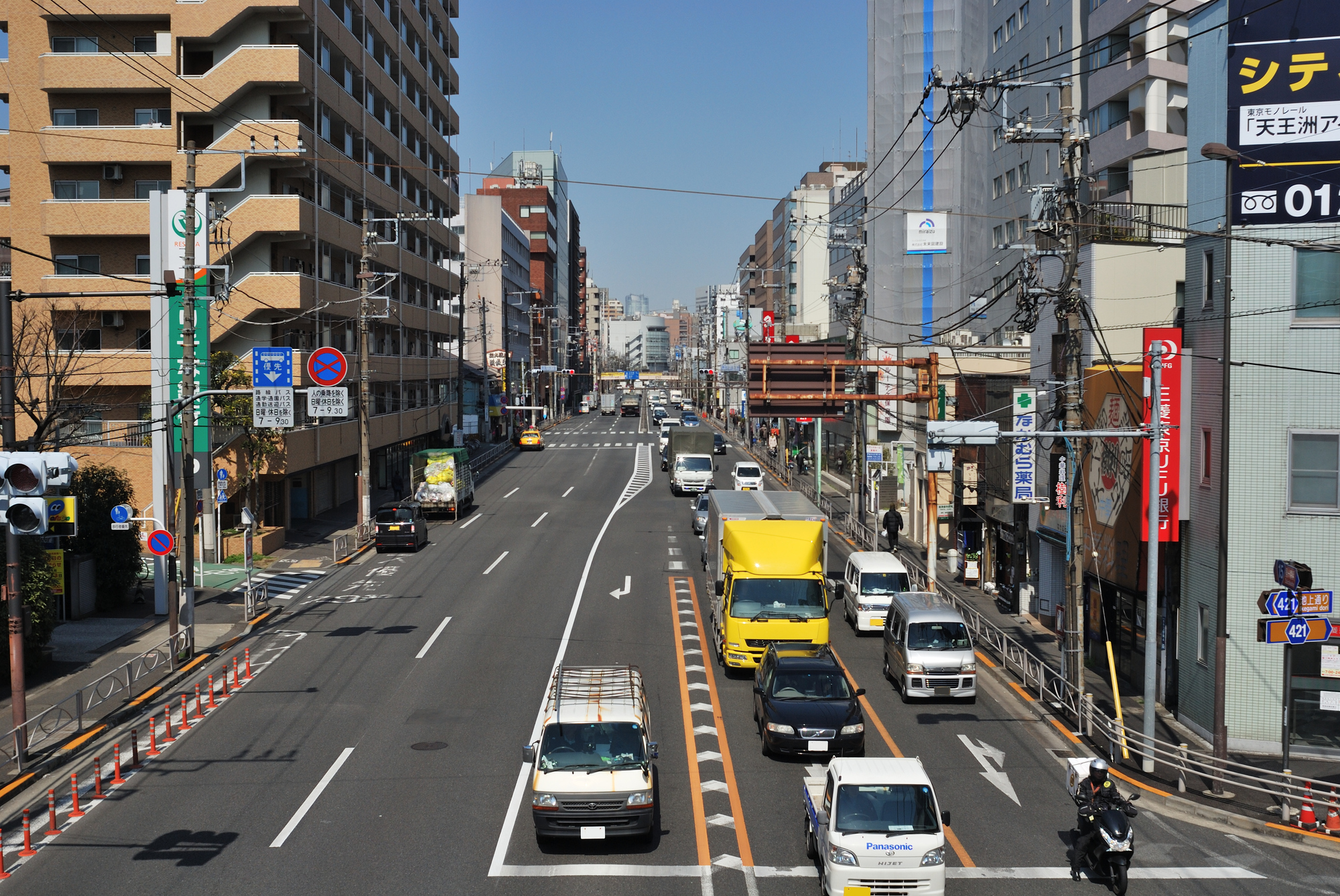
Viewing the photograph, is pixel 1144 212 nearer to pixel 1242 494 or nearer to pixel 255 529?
pixel 1242 494

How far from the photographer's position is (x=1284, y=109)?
2106 centimetres

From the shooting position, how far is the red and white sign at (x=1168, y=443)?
2252cm

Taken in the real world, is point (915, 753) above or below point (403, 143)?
below

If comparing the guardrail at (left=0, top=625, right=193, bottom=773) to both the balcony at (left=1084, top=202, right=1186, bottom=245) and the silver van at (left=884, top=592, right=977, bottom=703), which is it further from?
the balcony at (left=1084, top=202, right=1186, bottom=245)

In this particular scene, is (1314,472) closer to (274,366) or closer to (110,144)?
(274,366)

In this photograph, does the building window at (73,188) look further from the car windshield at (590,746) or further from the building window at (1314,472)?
the building window at (1314,472)

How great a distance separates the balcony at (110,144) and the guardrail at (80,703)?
26.0 metres

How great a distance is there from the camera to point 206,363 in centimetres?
3369

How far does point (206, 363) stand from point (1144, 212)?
1262 inches

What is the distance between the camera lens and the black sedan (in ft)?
63.5

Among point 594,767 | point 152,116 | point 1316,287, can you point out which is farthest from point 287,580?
point 1316,287

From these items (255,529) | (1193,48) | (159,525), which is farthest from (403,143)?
(1193,48)

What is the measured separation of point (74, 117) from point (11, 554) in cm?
3414

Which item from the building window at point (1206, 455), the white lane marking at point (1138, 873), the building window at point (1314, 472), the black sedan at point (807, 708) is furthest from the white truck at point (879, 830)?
the building window at point (1314, 472)
